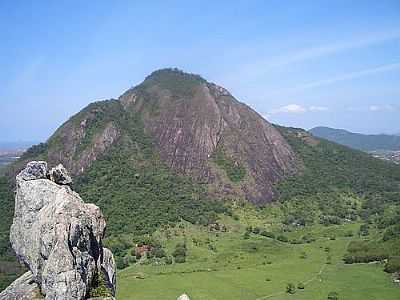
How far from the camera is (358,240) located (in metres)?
109

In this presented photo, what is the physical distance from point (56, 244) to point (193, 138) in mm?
130149

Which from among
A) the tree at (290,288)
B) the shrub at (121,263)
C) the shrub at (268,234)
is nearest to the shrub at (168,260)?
the shrub at (121,263)

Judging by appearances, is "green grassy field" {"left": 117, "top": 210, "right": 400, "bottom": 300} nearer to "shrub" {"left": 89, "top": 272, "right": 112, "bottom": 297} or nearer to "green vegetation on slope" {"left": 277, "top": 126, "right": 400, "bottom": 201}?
"green vegetation on slope" {"left": 277, "top": 126, "right": 400, "bottom": 201}

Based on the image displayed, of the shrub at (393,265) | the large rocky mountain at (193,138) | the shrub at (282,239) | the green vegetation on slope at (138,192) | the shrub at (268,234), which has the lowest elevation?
the shrub at (393,265)

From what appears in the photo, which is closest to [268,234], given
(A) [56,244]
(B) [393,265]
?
(B) [393,265]

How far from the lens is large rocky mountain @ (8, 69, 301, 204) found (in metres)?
145

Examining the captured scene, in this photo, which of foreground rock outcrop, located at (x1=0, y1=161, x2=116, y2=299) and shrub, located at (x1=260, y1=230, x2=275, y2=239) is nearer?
foreground rock outcrop, located at (x1=0, y1=161, x2=116, y2=299)

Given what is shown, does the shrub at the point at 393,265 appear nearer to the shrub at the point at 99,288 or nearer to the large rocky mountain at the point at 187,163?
the large rocky mountain at the point at 187,163

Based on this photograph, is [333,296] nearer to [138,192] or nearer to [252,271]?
[252,271]

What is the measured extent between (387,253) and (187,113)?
3235 inches

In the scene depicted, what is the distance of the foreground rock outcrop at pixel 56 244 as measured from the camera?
23453 millimetres

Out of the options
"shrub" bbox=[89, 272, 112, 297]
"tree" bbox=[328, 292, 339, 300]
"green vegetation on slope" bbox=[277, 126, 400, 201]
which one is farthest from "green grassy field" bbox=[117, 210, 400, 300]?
"shrub" bbox=[89, 272, 112, 297]

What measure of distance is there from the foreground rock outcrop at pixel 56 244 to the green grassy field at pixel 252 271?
49948 mm

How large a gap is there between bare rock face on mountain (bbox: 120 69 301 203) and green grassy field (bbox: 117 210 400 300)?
1094 inches
